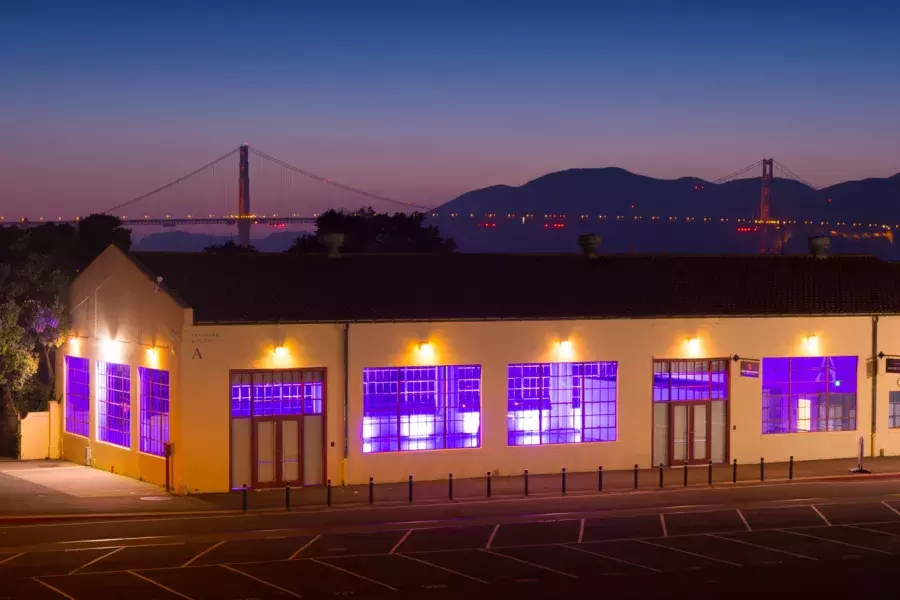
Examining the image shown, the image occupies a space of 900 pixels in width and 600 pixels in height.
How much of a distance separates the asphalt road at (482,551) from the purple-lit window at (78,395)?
9.47m

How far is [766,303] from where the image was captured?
119ft

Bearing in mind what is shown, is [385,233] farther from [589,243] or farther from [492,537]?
[492,537]

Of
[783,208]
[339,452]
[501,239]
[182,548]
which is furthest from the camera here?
[783,208]

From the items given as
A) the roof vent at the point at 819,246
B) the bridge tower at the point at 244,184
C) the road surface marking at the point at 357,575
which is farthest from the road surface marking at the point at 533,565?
the bridge tower at the point at 244,184

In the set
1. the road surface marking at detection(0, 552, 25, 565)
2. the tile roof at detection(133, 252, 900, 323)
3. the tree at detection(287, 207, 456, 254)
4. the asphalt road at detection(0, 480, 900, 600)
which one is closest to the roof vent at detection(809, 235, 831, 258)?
the tile roof at detection(133, 252, 900, 323)

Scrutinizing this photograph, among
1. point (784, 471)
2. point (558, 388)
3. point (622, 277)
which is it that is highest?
point (622, 277)

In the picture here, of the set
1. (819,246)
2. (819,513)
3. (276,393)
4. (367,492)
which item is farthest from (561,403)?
(819,246)

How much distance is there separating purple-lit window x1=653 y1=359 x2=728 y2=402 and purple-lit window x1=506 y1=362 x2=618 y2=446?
1.43 metres

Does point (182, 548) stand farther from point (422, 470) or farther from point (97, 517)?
point (422, 470)

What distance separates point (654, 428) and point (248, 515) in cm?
1218

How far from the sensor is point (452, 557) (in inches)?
888

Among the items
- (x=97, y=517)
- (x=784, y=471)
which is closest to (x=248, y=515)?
(x=97, y=517)

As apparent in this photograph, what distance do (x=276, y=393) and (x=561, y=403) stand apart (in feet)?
24.8

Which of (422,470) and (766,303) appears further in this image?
(766,303)
